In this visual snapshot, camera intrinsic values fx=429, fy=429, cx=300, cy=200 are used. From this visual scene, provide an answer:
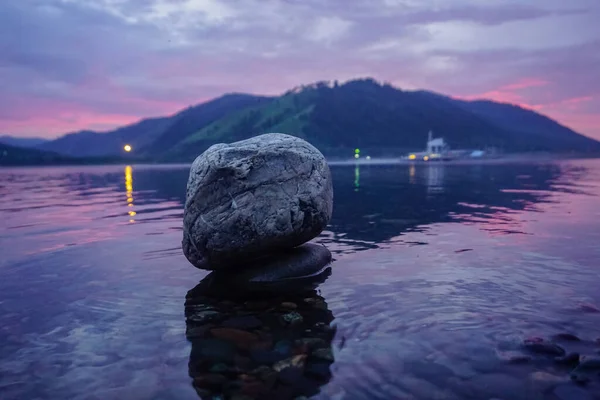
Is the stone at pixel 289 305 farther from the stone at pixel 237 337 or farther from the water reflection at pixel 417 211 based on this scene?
the water reflection at pixel 417 211

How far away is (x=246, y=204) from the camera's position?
11281 mm

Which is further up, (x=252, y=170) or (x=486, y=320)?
(x=252, y=170)

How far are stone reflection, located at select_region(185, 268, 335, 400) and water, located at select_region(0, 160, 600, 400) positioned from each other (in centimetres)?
17

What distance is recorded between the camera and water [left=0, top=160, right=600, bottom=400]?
6652 mm

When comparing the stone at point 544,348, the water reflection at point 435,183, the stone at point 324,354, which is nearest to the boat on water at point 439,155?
the water reflection at point 435,183

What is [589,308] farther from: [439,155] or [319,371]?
[439,155]

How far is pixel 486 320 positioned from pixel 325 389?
412 centimetres

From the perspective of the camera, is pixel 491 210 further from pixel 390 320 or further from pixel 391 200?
pixel 390 320

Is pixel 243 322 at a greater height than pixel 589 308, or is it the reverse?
pixel 589 308

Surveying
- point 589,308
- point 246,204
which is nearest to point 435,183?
point 589,308

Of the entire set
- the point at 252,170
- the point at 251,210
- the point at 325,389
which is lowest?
the point at 325,389

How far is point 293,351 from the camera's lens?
25.1ft

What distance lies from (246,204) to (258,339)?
405cm

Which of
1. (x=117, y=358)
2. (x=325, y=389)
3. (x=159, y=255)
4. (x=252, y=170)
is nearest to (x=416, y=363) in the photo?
(x=325, y=389)
